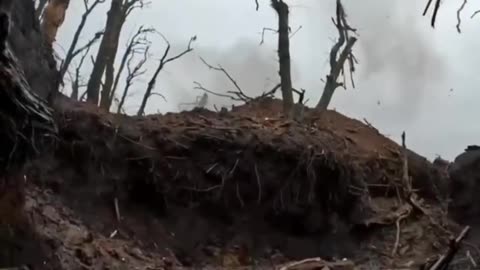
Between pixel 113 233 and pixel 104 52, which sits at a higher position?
pixel 104 52

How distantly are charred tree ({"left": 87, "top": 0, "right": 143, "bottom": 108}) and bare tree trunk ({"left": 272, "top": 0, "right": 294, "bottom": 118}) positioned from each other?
11.2 feet

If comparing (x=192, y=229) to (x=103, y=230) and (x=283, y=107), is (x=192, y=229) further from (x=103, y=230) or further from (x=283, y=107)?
(x=283, y=107)

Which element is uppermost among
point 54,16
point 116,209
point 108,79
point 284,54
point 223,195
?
point 284,54

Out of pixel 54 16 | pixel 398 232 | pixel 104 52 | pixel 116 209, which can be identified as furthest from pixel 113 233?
pixel 104 52

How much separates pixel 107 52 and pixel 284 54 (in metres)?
3.69

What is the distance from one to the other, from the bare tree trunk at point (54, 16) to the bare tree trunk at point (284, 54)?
12.1ft

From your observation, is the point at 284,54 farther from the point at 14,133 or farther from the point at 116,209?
the point at 14,133

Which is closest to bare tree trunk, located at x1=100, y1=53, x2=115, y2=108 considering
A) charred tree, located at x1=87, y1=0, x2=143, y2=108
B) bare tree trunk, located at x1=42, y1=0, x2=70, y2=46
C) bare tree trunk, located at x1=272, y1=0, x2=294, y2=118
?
charred tree, located at x1=87, y1=0, x2=143, y2=108

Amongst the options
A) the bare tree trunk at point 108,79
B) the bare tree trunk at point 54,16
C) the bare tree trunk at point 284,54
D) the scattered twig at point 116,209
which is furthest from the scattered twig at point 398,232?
the bare tree trunk at point 108,79

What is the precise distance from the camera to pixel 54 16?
13.0 meters

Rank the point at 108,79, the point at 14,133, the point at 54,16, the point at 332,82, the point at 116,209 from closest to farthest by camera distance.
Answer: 1. the point at 14,133
2. the point at 116,209
3. the point at 54,16
4. the point at 332,82
5. the point at 108,79

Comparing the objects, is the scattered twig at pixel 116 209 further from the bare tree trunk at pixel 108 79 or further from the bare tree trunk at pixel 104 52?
the bare tree trunk at pixel 108 79

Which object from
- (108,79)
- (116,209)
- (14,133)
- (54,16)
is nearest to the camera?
(14,133)

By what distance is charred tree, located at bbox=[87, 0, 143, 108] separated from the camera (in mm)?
14336
